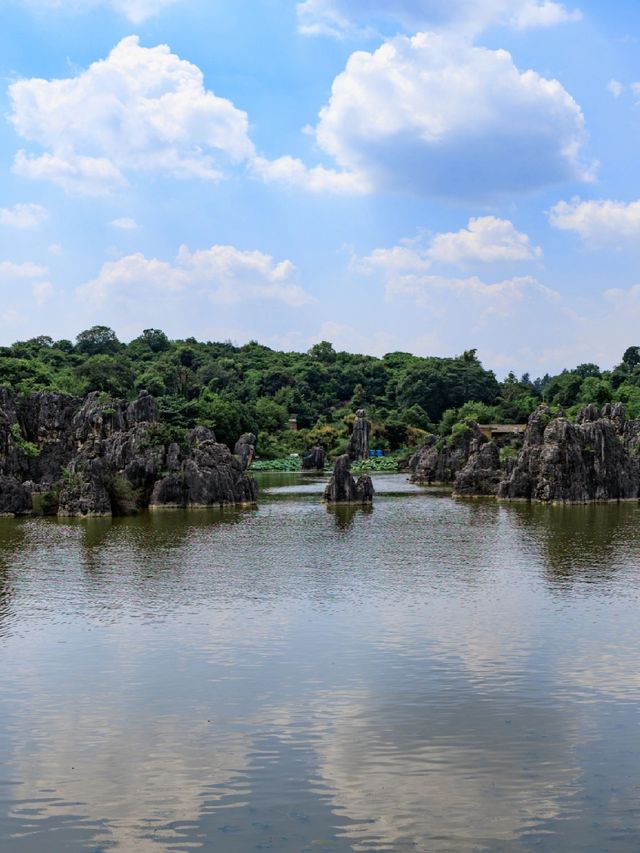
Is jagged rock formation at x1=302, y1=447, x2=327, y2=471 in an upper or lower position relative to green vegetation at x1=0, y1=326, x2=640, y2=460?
lower

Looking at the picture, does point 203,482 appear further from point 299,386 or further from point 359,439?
point 299,386

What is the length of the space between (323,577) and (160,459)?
31.5m

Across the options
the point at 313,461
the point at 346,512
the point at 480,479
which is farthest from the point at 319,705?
the point at 313,461

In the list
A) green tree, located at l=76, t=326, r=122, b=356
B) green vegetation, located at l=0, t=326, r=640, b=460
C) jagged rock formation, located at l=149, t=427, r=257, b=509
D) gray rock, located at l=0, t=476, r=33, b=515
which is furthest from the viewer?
green tree, located at l=76, t=326, r=122, b=356

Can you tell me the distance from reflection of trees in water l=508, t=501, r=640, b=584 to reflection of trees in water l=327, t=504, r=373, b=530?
9.62 m

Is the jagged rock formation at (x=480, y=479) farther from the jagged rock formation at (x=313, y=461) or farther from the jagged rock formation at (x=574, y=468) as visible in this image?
the jagged rock formation at (x=313, y=461)

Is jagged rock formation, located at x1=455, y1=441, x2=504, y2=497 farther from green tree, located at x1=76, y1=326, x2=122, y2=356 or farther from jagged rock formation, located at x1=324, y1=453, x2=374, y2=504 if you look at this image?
green tree, located at x1=76, y1=326, x2=122, y2=356

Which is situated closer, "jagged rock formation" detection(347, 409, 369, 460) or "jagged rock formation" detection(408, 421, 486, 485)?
"jagged rock formation" detection(408, 421, 486, 485)

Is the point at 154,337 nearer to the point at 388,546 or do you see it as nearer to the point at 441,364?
the point at 441,364

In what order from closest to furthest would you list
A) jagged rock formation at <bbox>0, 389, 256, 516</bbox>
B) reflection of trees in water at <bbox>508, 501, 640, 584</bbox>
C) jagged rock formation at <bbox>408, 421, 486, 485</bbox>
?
A: reflection of trees in water at <bbox>508, 501, 640, 584</bbox>, jagged rock formation at <bbox>0, 389, 256, 516</bbox>, jagged rock formation at <bbox>408, 421, 486, 485</bbox>

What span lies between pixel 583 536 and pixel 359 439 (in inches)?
3052

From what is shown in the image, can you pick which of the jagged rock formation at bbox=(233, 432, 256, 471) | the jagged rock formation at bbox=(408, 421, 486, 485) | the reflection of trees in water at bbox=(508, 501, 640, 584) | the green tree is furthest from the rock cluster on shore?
the green tree

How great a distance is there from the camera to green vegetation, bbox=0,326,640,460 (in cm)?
11112

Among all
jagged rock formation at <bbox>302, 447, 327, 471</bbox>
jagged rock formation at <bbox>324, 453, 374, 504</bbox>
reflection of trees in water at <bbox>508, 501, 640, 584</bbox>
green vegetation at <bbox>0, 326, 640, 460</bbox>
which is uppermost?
green vegetation at <bbox>0, 326, 640, 460</bbox>
